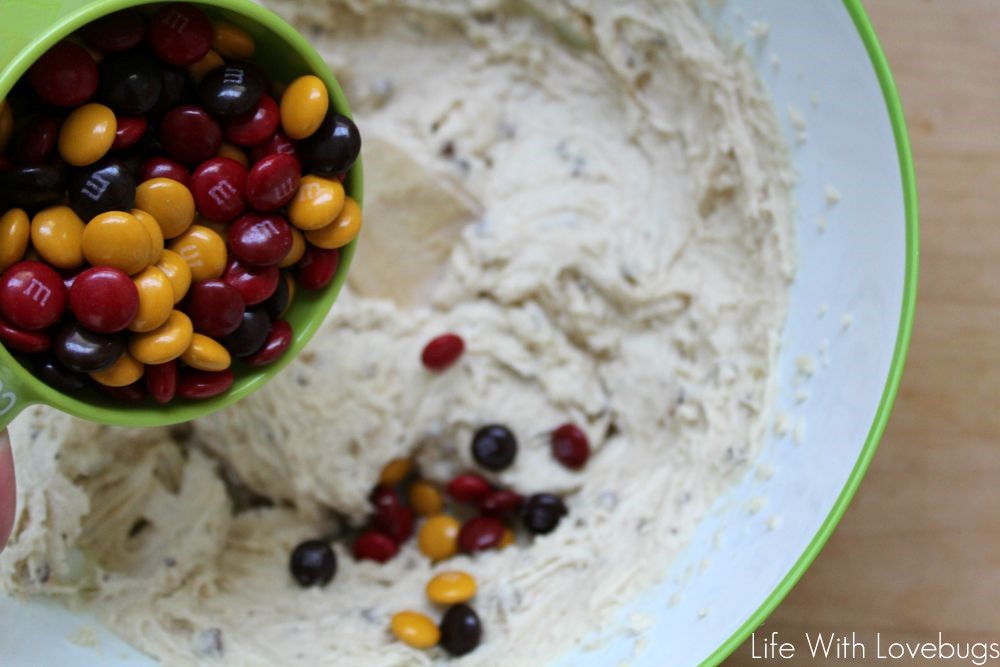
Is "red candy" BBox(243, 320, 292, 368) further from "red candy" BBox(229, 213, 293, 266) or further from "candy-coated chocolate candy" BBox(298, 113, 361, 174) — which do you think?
"candy-coated chocolate candy" BBox(298, 113, 361, 174)

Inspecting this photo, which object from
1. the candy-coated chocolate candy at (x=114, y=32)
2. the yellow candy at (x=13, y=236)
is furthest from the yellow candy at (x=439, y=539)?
the candy-coated chocolate candy at (x=114, y=32)

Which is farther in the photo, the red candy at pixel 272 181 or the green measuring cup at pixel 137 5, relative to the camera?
the red candy at pixel 272 181

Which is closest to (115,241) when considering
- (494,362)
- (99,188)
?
(99,188)

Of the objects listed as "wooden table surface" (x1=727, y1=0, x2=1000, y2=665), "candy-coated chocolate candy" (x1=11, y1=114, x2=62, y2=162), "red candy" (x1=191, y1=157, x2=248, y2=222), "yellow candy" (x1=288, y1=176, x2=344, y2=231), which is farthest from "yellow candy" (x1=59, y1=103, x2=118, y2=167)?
"wooden table surface" (x1=727, y1=0, x2=1000, y2=665)

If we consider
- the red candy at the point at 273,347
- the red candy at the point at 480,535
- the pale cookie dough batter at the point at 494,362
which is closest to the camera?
the red candy at the point at 273,347

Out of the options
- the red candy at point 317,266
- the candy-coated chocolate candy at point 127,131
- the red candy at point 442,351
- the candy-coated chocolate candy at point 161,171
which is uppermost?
the candy-coated chocolate candy at point 127,131

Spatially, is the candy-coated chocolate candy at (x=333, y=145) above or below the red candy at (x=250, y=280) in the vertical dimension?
above

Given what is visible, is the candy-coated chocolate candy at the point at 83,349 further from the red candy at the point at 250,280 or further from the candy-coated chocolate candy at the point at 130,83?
the candy-coated chocolate candy at the point at 130,83

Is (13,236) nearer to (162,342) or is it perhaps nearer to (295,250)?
(162,342)
